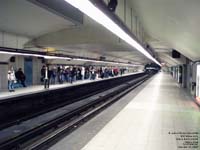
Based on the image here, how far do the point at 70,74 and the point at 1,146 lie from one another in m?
20.6

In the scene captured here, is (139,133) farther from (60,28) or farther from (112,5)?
(60,28)

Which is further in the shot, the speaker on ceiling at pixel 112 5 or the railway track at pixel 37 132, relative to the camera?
the railway track at pixel 37 132

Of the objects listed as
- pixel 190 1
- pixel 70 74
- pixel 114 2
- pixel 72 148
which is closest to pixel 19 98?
pixel 72 148

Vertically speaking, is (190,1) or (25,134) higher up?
(190,1)

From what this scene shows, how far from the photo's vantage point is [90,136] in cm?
645

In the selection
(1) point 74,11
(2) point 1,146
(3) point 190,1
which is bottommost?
(2) point 1,146

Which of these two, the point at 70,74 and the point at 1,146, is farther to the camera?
the point at 70,74

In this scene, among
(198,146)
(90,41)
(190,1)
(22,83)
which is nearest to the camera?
(190,1)

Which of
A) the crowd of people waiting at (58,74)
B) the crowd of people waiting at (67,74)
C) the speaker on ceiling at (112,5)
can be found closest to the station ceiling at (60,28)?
the speaker on ceiling at (112,5)

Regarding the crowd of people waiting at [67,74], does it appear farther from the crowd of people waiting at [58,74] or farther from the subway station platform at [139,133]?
the subway station platform at [139,133]

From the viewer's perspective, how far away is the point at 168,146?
5449mm

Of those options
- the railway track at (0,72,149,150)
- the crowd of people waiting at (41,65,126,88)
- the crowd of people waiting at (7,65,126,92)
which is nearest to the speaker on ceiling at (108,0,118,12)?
the railway track at (0,72,149,150)

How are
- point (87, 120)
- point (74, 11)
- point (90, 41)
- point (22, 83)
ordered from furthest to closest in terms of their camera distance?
1. point (22, 83)
2. point (90, 41)
3. point (74, 11)
4. point (87, 120)

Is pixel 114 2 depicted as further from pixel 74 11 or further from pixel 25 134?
pixel 74 11
